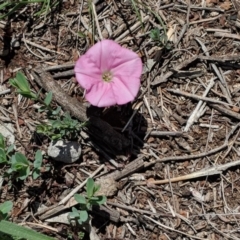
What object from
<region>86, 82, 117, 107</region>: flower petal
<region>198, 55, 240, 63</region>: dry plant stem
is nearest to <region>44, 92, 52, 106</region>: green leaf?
<region>86, 82, 117, 107</region>: flower petal

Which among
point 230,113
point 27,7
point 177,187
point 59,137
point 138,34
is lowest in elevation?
point 177,187

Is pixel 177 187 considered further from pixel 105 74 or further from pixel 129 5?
pixel 129 5

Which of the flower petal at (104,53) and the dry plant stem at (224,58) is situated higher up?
the flower petal at (104,53)

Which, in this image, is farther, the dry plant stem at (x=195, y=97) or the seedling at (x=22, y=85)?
the dry plant stem at (x=195, y=97)

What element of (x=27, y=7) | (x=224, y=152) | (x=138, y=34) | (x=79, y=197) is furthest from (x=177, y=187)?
(x=27, y=7)

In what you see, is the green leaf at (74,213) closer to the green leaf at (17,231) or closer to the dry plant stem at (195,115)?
the green leaf at (17,231)

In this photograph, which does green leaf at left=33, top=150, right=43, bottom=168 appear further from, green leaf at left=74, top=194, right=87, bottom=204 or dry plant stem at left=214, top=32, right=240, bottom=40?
dry plant stem at left=214, top=32, right=240, bottom=40

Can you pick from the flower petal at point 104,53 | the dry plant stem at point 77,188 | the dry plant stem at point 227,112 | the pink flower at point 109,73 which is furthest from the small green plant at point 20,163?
the dry plant stem at point 227,112

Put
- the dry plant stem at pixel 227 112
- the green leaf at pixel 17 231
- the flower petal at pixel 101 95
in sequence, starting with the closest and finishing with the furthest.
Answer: the green leaf at pixel 17 231 → the flower petal at pixel 101 95 → the dry plant stem at pixel 227 112
